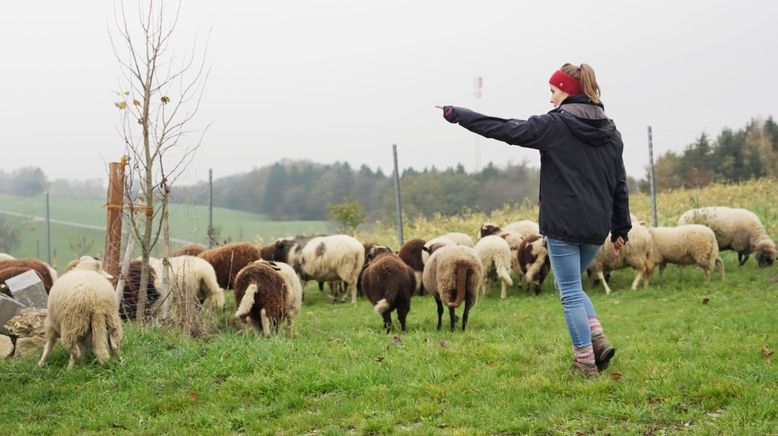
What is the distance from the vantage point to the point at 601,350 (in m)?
5.49

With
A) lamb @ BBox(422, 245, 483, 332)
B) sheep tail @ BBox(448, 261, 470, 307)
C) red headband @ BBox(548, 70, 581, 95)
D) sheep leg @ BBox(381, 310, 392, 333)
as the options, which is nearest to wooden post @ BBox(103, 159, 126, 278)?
sheep leg @ BBox(381, 310, 392, 333)

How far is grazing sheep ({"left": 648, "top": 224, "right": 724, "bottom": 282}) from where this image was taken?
12586 mm

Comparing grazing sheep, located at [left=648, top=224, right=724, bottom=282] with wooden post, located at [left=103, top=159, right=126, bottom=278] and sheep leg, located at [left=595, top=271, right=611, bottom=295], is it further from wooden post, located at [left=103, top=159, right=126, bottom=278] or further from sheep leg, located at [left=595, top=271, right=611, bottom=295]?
wooden post, located at [left=103, top=159, right=126, bottom=278]

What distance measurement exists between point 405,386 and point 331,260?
317 inches

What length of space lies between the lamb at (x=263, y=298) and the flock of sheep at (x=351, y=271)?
0.01 m

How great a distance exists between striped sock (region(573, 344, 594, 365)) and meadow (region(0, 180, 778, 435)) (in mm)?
144

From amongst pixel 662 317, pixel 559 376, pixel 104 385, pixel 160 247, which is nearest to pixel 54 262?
pixel 160 247

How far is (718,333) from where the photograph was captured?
287 inches

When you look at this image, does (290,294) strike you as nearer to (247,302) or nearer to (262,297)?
(262,297)

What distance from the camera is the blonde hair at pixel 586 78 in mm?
5262

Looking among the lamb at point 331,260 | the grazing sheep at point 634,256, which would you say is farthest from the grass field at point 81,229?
the grazing sheep at point 634,256

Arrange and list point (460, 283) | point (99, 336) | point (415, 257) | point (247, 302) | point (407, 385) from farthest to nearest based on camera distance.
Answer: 1. point (415, 257)
2. point (460, 283)
3. point (247, 302)
4. point (99, 336)
5. point (407, 385)

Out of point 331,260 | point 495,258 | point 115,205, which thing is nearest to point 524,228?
point 495,258

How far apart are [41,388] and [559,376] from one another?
4.40 m
